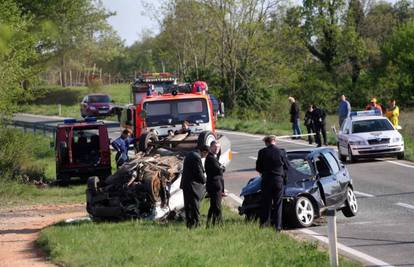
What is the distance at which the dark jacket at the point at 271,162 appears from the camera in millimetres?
14008

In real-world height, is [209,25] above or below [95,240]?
above

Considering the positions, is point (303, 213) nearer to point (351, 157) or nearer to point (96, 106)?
point (351, 157)

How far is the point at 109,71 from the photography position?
10294 cm

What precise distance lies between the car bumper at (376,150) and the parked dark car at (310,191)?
9040mm

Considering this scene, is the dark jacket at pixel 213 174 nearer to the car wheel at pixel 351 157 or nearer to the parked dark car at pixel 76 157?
the parked dark car at pixel 76 157

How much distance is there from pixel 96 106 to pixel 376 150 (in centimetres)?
2825

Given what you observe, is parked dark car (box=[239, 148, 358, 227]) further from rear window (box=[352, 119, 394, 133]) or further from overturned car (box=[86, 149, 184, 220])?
rear window (box=[352, 119, 394, 133])

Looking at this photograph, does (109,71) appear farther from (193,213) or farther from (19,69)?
(193,213)

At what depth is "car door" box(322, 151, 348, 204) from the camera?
16031mm

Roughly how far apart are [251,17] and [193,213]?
131 feet

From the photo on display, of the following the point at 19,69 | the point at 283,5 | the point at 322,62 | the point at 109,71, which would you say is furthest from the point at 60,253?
the point at 109,71

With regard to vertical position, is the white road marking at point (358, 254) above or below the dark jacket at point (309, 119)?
below

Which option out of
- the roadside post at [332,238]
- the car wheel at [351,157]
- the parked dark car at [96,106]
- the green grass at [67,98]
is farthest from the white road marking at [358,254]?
the green grass at [67,98]

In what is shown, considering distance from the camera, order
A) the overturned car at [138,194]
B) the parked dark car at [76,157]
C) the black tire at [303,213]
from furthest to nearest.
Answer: the parked dark car at [76,157] < the overturned car at [138,194] < the black tire at [303,213]
